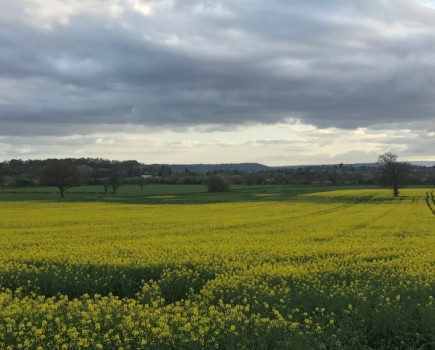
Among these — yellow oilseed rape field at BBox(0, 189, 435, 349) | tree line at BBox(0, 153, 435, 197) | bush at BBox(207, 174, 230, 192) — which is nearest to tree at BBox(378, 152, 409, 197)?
tree line at BBox(0, 153, 435, 197)

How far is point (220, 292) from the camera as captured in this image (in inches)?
413

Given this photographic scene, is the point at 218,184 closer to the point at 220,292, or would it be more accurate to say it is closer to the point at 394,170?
the point at 394,170

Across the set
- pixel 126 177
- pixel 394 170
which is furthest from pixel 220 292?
pixel 126 177

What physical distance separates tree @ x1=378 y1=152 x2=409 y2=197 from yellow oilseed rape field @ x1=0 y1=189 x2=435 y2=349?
176ft

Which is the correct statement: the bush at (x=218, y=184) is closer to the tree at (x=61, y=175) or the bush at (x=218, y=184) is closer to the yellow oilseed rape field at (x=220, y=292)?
the tree at (x=61, y=175)

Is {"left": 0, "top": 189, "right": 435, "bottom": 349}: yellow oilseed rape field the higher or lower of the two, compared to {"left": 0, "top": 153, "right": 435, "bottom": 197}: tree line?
lower

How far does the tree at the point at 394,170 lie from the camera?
72.9 metres

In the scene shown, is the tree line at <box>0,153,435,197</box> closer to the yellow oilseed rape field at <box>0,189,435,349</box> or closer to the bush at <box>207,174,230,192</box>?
the bush at <box>207,174,230,192</box>

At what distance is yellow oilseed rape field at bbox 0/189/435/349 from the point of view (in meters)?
7.17

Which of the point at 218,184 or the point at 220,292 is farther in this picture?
the point at 218,184

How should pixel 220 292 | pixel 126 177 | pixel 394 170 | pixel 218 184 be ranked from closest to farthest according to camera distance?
pixel 220 292 < pixel 394 170 < pixel 218 184 < pixel 126 177

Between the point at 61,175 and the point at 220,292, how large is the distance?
232 ft

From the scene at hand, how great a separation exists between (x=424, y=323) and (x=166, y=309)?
16.4ft

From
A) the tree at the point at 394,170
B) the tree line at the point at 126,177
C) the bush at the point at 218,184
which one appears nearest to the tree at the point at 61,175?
the tree line at the point at 126,177
